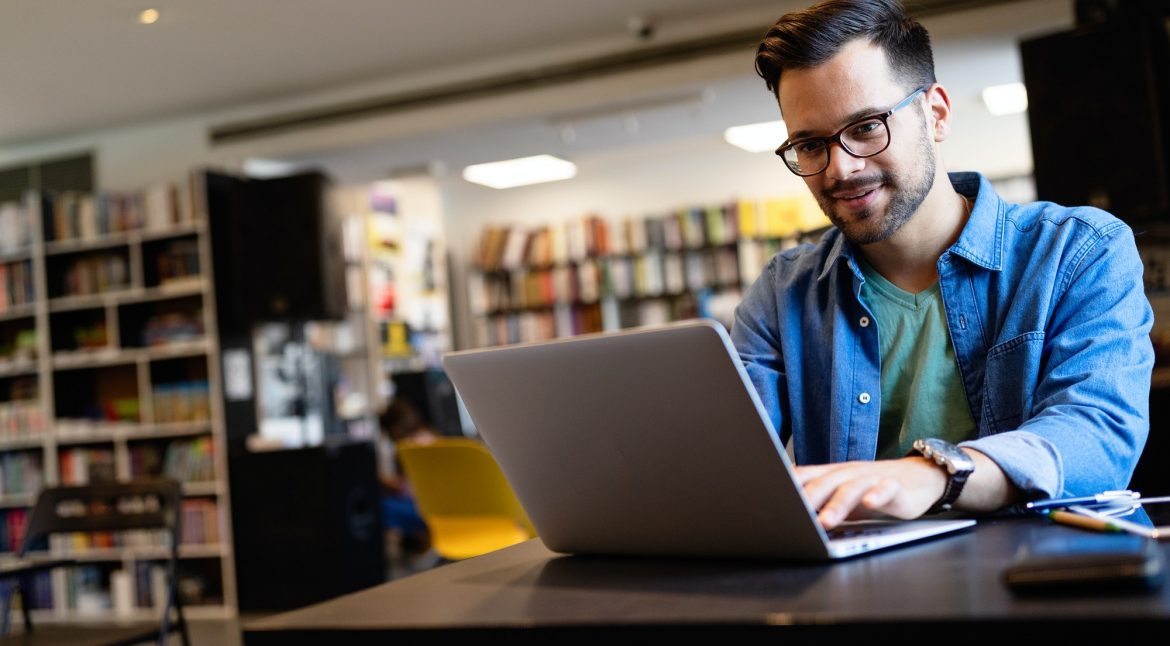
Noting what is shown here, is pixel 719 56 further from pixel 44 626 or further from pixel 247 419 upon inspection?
pixel 44 626

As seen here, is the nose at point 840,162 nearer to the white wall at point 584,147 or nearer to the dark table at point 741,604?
the dark table at point 741,604

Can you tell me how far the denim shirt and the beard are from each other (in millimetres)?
68

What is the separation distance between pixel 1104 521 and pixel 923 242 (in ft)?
2.05

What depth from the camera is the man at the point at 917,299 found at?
4.08ft

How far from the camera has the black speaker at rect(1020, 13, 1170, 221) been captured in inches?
181

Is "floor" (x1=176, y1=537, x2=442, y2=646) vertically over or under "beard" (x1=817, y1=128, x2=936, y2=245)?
under

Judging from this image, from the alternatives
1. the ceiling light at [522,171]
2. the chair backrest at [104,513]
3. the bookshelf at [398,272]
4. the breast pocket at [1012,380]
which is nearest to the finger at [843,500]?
the breast pocket at [1012,380]

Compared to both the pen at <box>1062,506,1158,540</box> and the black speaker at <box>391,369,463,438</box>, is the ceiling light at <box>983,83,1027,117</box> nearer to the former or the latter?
the black speaker at <box>391,369,463,438</box>

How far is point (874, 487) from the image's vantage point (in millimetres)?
997

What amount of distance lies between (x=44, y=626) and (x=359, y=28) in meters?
3.10

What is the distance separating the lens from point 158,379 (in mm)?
6676

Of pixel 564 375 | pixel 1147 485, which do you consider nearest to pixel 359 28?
pixel 1147 485

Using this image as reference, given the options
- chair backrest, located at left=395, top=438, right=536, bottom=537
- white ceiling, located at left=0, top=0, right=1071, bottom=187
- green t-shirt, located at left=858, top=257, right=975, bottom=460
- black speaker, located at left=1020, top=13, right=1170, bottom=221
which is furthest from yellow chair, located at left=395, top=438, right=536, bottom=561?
green t-shirt, located at left=858, top=257, right=975, bottom=460

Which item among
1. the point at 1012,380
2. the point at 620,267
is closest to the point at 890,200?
the point at 1012,380
